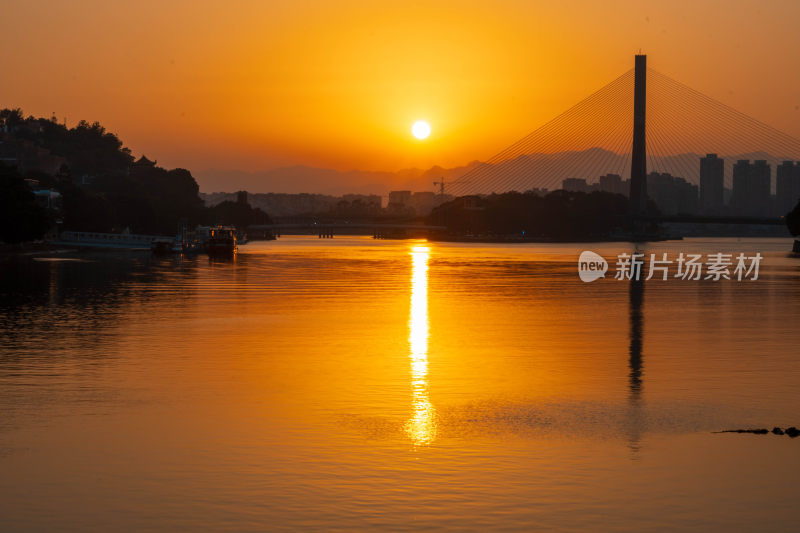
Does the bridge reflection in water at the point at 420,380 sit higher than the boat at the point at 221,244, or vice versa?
the boat at the point at 221,244

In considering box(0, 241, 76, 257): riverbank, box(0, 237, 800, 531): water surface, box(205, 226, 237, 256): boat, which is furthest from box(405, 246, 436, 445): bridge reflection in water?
box(205, 226, 237, 256): boat

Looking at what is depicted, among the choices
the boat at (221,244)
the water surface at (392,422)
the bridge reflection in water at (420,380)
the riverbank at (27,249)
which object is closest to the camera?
the water surface at (392,422)

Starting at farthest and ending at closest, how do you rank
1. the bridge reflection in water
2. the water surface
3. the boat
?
the boat
the bridge reflection in water
the water surface

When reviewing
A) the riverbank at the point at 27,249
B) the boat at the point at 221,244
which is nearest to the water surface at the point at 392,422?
the riverbank at the point at 27,249

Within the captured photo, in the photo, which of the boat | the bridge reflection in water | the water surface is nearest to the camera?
the water surface

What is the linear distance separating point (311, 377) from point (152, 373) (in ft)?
10.8

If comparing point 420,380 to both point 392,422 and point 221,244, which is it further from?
point 221,244

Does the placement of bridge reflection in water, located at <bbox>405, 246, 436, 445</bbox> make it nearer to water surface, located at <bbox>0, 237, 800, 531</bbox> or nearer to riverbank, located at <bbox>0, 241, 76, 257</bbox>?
water surface, located at <bbox>0, 237, 800, 531</bbox>

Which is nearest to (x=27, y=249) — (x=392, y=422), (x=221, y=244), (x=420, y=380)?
(x=221, y=244)

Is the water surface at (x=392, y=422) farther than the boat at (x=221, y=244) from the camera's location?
No

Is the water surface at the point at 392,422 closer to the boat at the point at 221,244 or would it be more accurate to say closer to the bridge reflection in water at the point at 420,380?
the bridge reflection in water at the point at 420,380

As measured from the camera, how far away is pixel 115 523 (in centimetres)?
1130

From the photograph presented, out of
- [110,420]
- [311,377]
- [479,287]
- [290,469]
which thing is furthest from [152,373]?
[479,287]

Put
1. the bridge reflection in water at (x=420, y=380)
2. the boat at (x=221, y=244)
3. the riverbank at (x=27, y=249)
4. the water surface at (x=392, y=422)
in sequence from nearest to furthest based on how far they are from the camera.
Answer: the water surface at (x=392, y=422) < the bridge reflection in water at (x=420, y=380) < the riverbank at (x=27, y=249) < the boat at (x=221, y=244)
